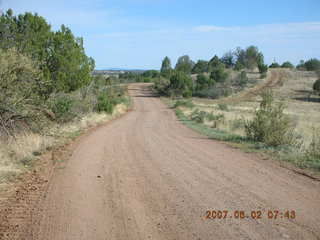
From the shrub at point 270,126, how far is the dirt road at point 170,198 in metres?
3.18

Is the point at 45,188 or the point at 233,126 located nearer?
the point at 45,188

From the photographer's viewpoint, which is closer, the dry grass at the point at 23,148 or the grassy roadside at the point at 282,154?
the dry grass at the point at 23,148

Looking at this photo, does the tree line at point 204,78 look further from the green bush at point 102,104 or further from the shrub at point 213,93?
the green bush at point 102,104

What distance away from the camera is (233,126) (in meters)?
22.2

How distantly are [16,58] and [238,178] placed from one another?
335 inches

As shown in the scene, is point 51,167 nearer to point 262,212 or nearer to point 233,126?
point 262,212

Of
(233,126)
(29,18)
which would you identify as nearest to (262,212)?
(29,18)

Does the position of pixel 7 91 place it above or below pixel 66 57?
below

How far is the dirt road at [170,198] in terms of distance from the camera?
5.36 m

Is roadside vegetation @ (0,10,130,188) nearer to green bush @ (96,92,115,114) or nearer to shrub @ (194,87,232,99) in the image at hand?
green bush @ (96,92,115,114)

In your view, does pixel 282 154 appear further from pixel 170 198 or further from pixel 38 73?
pixel 38 73

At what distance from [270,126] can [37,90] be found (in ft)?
32.5
